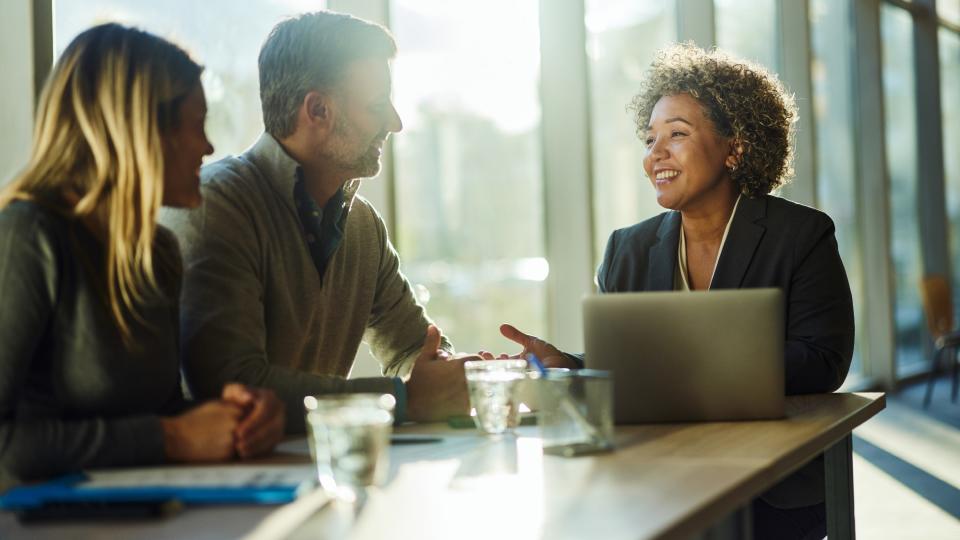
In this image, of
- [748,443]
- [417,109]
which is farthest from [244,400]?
[417,109]

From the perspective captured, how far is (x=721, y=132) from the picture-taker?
97.4 inches

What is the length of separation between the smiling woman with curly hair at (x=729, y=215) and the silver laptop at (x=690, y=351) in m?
0.43


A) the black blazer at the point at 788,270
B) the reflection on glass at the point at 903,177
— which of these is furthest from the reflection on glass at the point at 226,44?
the reflection on glass at the point at 903,177

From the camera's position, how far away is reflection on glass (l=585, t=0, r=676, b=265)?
461 centimetres

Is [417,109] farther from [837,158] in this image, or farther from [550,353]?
[837,158]

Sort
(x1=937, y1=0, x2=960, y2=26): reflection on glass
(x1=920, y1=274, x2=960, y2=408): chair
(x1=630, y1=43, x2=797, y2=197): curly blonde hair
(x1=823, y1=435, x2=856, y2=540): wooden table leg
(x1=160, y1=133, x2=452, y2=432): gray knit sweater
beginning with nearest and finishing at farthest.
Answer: (x1=160, y1=133, x2=452, y2=432): gray knit sweater < (x1=823, y1=435, x2=856, y2=540): wooden table leg < (x1=630, y1=43, x2=797, y2=197): curly blonde hair < (x1=920, y1=274, x2=960, y2=408): chair < (x1=937, y1=0, x2=960, y2=26): reflection on glass

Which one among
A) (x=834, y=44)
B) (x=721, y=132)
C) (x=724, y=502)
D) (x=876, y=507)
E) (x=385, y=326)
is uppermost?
(x=834, y=44)

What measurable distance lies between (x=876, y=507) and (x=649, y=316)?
2.92 m

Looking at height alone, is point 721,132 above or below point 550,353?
above

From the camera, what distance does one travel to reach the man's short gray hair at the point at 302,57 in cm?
198

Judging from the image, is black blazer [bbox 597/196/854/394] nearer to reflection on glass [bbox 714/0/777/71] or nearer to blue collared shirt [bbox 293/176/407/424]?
blue collared shirt [bbox 293/176/407/424]

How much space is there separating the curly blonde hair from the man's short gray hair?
86cm

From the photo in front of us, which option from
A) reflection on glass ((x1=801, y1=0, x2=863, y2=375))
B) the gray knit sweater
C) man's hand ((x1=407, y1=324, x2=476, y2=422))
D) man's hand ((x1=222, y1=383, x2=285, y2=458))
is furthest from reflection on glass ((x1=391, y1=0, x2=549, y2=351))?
reflection on glass ((x1=801, y1=0, x2=863, y2=375))

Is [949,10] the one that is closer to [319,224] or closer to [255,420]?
[319,224]
